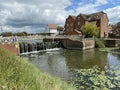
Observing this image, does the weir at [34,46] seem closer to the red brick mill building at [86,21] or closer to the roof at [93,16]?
the red brick mill building at [86,21]

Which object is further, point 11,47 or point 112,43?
point 112,43

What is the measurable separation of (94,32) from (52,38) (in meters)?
13.5

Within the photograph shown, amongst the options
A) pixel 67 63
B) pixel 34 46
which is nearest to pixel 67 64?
pixel 67 63

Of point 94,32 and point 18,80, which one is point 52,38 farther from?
point 18,80

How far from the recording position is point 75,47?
154ft

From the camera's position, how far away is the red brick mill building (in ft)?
206

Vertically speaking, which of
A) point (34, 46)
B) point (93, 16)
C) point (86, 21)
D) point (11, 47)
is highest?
point (93, 16)

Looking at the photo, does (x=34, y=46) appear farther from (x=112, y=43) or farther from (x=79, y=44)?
(x=112, y=43)

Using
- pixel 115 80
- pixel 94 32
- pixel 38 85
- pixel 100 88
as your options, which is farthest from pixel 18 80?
pixel 94 32

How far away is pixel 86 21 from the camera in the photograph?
218 ft

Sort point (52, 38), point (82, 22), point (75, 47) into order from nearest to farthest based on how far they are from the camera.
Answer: point (75, 47) < point (52, 38) < point (82, 22)

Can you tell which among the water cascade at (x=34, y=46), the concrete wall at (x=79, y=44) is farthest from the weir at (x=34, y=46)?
the concrete wall at (x=79, y=44)

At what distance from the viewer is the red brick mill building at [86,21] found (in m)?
62.8

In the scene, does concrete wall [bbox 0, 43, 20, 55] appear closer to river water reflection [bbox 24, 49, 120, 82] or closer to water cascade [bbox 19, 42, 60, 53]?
river water reflection [bbox 24, 49, 120, 82]
